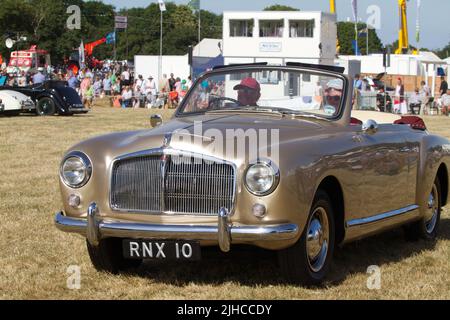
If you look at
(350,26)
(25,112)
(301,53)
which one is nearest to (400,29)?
(301,53)

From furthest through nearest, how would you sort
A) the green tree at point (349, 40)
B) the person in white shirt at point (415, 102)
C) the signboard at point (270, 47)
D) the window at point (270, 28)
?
the green tree at point (349, 40) < the signboard at point (270, 47) < the window at point (270, 28) < the person in white shirt at point (415, 102)

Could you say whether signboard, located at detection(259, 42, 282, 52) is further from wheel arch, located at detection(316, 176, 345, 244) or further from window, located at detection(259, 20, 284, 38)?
wheel arch, located at detection(316, 176, 345, 244)

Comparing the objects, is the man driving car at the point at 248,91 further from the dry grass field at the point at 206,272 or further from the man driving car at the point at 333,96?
the dry grass field at the point at 206,272

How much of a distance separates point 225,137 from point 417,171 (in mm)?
2301

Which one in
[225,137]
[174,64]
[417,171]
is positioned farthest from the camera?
[174,64]

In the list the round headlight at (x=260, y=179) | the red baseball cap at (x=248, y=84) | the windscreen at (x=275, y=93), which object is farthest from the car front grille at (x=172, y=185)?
the red baseball cap at (x=248, y=84)

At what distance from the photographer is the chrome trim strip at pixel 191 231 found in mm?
4758

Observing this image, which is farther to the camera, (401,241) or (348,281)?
(401,241)

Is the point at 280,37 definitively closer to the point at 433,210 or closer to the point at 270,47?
the point at 270,47

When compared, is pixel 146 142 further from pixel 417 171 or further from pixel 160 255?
pixel 417 171

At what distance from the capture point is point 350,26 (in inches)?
4943

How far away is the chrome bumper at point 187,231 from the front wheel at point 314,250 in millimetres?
242

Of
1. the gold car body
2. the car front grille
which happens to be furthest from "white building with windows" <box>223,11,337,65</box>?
the car front grille

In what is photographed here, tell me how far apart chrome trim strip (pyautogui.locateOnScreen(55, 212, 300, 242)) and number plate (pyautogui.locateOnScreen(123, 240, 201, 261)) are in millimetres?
45
